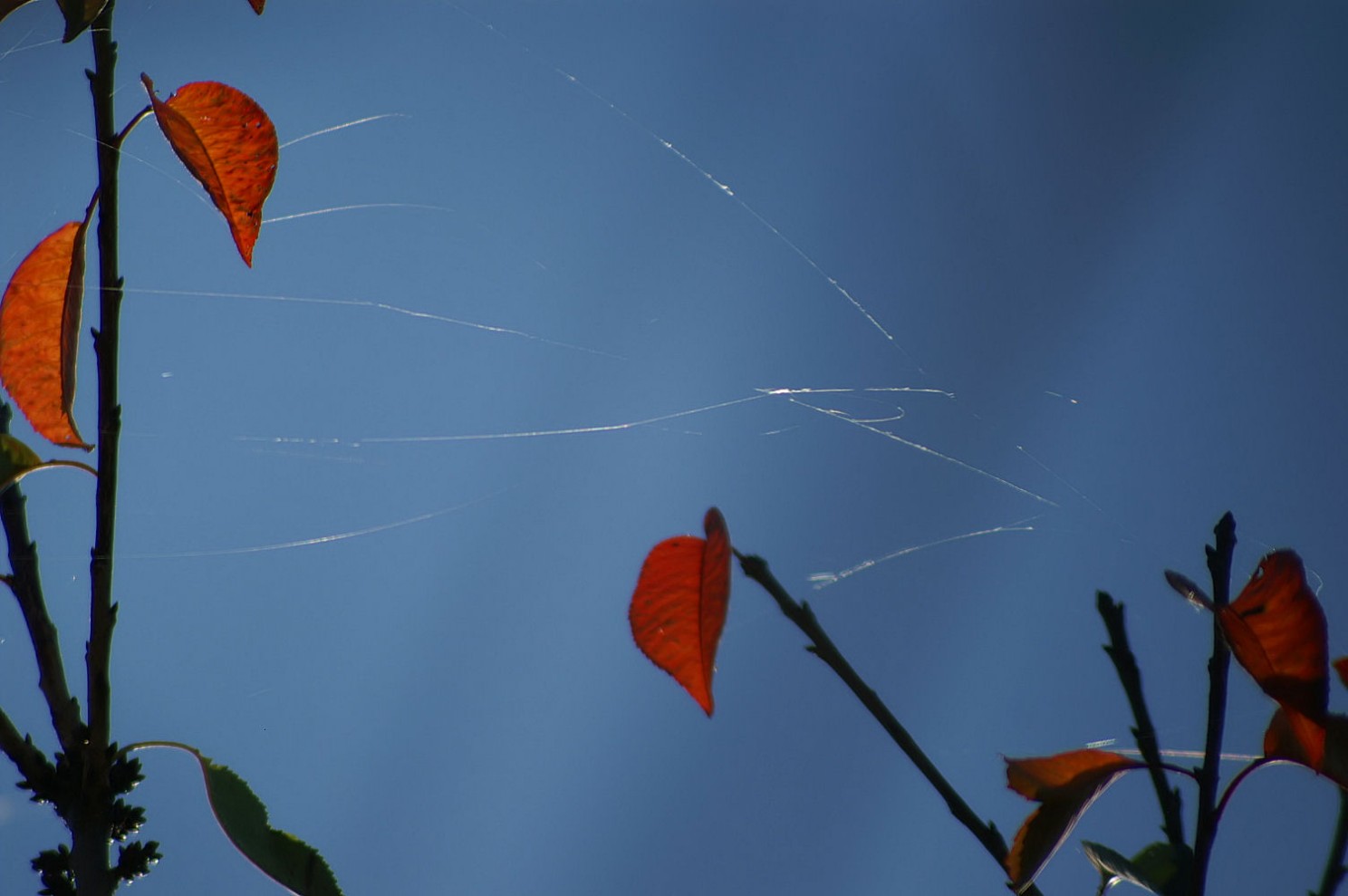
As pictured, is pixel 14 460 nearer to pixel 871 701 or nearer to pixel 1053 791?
pixel 871 701

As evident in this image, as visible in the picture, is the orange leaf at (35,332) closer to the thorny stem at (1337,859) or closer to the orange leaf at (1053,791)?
the orange leaf at (1053,791)

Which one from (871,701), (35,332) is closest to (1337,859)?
(871,701)

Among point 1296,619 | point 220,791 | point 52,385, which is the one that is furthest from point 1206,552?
point 52,385

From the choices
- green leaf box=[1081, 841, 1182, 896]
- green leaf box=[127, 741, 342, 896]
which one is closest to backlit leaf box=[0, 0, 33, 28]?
green leaf box=[127, 741, 342, 896]

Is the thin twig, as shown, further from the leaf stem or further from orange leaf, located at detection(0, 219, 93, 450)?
the leaf stem

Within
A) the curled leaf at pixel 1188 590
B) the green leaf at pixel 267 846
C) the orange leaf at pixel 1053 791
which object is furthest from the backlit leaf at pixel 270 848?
the curled leaf at pixel 1188 590

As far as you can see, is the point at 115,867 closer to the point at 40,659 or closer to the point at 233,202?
the point at 40,659
